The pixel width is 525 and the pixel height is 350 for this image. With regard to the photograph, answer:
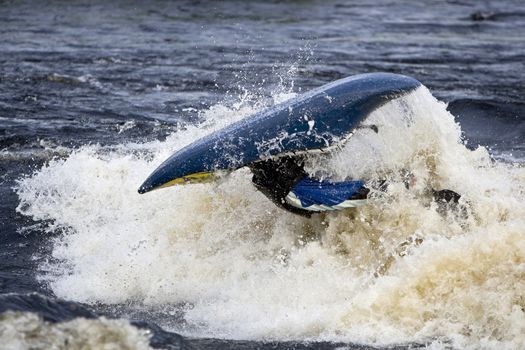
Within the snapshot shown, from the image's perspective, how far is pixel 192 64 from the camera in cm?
1764

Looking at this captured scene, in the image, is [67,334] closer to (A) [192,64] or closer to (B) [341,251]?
(B) [341,251]

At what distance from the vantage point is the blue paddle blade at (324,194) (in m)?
7.35

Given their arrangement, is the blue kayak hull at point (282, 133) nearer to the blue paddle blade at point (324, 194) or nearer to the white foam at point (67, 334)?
the blue paddle blade at point (324, 194)

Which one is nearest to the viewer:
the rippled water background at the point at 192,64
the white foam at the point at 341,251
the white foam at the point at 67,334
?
the white foam at the point at 67,334

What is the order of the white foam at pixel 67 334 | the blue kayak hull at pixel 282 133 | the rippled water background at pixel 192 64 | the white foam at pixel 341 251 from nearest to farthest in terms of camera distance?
the white foam at pixel 67 334 → the white foam at pixel 341 251 → the blue kayak hull at pixel 282 133 → the rippled water background at pixel 192 64

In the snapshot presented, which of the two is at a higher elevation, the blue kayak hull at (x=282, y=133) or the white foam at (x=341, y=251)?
the blue kayak hull at (x=282, y=133)

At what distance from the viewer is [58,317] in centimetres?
539

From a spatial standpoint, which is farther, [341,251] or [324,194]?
[341,251]

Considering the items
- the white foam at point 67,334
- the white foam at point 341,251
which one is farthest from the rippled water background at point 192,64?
the white foam at point 341,251

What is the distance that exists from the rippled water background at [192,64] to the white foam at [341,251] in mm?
516

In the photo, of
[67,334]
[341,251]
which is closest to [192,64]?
[341,251]

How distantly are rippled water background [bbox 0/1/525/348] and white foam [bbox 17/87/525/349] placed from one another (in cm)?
52

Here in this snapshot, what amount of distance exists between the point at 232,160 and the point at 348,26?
16494 mm

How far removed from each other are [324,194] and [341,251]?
697mm
